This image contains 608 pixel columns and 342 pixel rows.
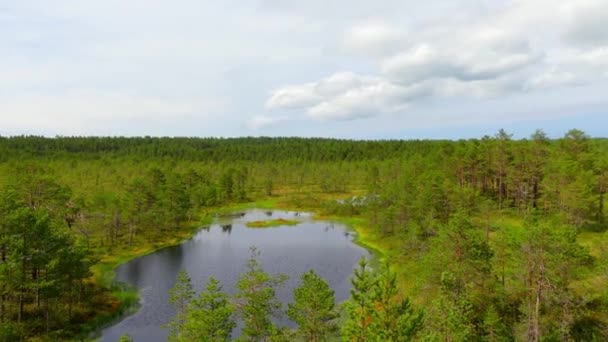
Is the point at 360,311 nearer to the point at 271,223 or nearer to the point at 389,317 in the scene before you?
the point at 389,317

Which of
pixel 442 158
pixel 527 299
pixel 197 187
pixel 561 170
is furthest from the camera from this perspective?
pixel 197 187

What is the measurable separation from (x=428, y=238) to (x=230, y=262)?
3265 centimetres

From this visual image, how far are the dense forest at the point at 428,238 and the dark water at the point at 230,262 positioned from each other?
416 centimetres

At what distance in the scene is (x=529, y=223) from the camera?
41.0 m

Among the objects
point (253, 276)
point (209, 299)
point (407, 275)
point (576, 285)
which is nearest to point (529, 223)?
point (576, 285)

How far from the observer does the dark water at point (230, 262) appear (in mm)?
50531

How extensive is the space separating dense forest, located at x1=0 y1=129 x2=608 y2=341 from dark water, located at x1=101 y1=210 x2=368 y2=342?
4158 mm

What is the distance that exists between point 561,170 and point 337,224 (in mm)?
51540

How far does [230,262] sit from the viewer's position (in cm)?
7338

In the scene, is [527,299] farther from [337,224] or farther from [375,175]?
[375,175]

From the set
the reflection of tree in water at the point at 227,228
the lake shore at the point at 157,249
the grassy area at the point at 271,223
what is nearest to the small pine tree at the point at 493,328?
the lake shore at the point at 157,249

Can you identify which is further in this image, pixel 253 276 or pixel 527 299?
pixel 527 299

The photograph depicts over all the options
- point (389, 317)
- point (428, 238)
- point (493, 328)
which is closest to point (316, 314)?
point (389, 317)

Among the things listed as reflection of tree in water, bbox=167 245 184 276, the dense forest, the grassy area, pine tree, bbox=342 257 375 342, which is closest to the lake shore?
the dense forest
